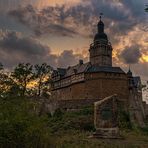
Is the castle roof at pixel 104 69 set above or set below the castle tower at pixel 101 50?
below

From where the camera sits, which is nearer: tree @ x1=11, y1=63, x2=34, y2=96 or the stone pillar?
the stone pillar


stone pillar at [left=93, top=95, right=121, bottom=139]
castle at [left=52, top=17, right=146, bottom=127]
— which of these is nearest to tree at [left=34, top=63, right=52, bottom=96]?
castle at [left=52, top=17, right=146, bottom=127]

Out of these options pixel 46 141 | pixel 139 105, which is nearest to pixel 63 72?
pixel 139 105

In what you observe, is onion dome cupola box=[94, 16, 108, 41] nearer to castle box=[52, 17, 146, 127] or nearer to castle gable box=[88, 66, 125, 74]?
castle box=[52, 17, 146, 127]

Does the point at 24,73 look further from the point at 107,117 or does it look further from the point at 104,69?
the point at 107,117

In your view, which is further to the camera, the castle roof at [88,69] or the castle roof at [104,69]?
the castle roof at [88,69]

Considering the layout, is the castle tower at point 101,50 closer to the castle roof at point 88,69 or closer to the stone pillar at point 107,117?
the castle roof at point 88,69

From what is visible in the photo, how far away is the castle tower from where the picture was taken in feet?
233

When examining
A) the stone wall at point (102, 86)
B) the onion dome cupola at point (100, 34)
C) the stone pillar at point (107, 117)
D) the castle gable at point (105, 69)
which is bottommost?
the stone pillar at point (107, 117)

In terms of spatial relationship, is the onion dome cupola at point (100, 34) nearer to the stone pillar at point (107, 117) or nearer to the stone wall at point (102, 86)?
the stone wall at point (102, 86)

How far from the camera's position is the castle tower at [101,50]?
233 ft

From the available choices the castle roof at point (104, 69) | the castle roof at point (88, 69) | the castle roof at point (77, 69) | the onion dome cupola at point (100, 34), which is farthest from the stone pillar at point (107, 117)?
the onion dome cupola at point (100, 34)

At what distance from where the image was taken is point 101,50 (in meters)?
71.5

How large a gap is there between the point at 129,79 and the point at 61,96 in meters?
14.2
